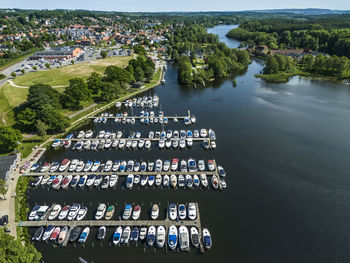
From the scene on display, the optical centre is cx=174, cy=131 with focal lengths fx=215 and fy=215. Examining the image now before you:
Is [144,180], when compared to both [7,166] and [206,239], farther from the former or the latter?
[7,166]

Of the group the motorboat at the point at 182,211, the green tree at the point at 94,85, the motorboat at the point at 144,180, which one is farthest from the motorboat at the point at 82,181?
the green tree at the point at 94,85

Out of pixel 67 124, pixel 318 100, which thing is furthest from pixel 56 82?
pixel 318 100

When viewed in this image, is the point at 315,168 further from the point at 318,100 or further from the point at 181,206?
the point at 318,100

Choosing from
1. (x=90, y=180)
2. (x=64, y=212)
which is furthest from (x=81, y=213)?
(x=90, y=180)

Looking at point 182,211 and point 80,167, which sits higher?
point 80,167

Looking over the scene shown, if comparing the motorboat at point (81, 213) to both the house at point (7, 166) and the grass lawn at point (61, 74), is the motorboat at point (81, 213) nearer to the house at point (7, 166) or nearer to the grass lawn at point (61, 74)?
the house at point (7, 166)

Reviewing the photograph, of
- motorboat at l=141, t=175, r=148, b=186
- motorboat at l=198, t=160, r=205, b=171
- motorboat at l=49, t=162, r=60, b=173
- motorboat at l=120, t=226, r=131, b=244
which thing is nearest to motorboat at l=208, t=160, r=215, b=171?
motorboat at l=198, t=160, r=205, b=171
